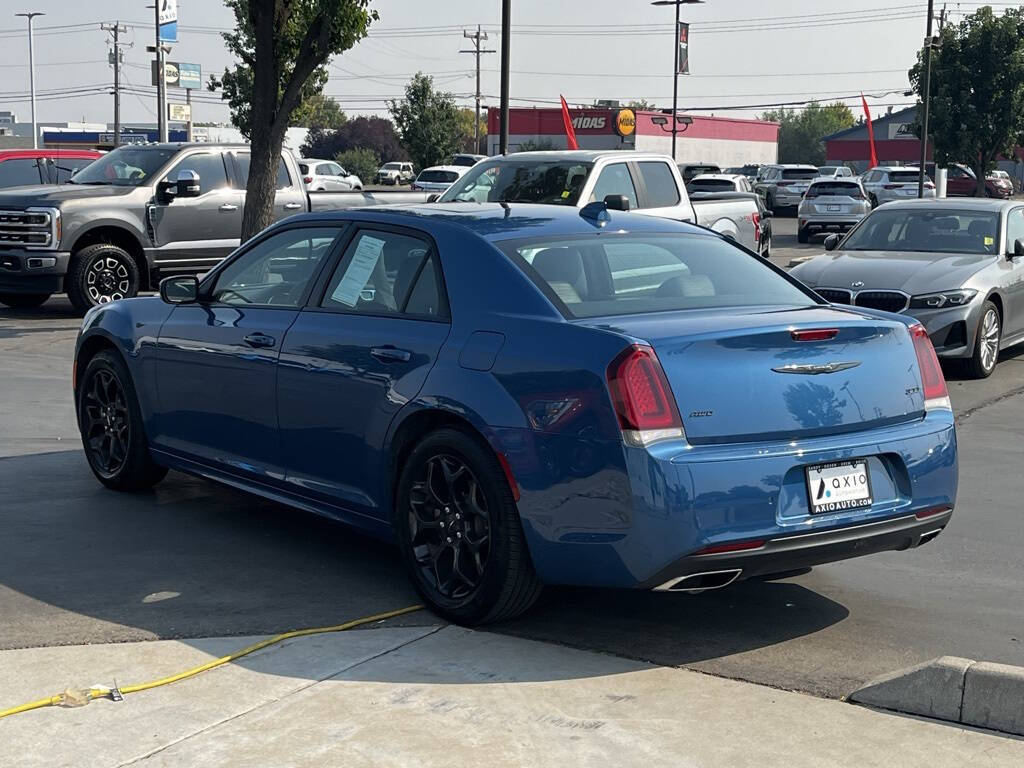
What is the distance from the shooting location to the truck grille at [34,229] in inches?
658

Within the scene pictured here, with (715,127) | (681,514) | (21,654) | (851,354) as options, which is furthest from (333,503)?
(715,127)

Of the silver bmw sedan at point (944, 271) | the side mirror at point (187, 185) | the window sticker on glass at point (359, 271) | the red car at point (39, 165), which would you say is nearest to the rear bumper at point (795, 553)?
the window sticker on glass at point (359, 271)

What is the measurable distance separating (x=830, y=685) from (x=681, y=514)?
0.79m

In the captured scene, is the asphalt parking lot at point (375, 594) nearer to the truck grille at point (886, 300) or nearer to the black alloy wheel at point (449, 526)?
the black alloy wheel at point (449, 526)

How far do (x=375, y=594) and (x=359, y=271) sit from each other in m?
1.42

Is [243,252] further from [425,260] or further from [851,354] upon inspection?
[851,354]

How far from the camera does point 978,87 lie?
1837 inches

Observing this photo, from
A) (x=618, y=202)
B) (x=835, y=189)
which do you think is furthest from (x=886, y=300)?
(x=835, y=189)

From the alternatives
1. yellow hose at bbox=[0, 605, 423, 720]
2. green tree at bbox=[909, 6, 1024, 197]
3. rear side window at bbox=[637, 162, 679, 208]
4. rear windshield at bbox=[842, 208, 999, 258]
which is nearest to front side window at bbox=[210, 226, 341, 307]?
yellow hose at bbox=[0, 605, 423, 720]

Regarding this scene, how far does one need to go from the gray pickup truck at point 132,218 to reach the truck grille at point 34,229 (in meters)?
0.01

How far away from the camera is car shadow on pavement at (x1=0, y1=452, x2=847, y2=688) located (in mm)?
5504

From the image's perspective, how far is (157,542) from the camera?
6.89m

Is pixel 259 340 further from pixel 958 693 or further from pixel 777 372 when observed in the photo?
pixel 958 693

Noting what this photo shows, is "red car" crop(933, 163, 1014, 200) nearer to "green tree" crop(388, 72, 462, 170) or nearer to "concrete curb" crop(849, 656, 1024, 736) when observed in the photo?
"green tree" crop(388, 72, 462, 170)
